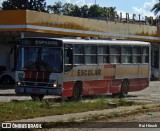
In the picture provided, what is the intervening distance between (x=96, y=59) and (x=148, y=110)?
6521 millimetres

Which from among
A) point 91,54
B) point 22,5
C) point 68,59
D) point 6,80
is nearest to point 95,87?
point 91,54

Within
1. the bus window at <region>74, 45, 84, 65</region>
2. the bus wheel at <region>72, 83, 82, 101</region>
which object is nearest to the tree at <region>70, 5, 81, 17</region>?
the bus window at <region>74, 45, 84, 65</region>

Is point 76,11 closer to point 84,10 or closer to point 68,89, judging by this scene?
point 84,10

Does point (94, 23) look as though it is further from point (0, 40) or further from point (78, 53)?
point (78, 53)

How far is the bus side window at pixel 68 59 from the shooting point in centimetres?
2194

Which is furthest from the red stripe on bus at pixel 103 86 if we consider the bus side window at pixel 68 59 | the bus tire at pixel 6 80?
the bus tire at pixel 6 80

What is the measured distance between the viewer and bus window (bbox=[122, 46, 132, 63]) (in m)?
26.7

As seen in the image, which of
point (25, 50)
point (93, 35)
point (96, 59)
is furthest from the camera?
point (93, 35)

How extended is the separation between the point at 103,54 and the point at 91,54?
1.18 meters

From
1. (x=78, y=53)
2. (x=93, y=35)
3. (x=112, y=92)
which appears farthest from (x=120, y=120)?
(x=93, y=35)

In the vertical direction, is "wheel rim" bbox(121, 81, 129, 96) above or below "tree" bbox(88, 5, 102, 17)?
below

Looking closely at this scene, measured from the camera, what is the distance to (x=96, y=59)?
24578mm

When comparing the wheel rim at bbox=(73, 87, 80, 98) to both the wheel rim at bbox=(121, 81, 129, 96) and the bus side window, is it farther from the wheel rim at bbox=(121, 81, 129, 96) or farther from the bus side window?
the wheel rim at bbox=(121, 81, 129, 96)

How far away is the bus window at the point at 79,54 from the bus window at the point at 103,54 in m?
1.66
